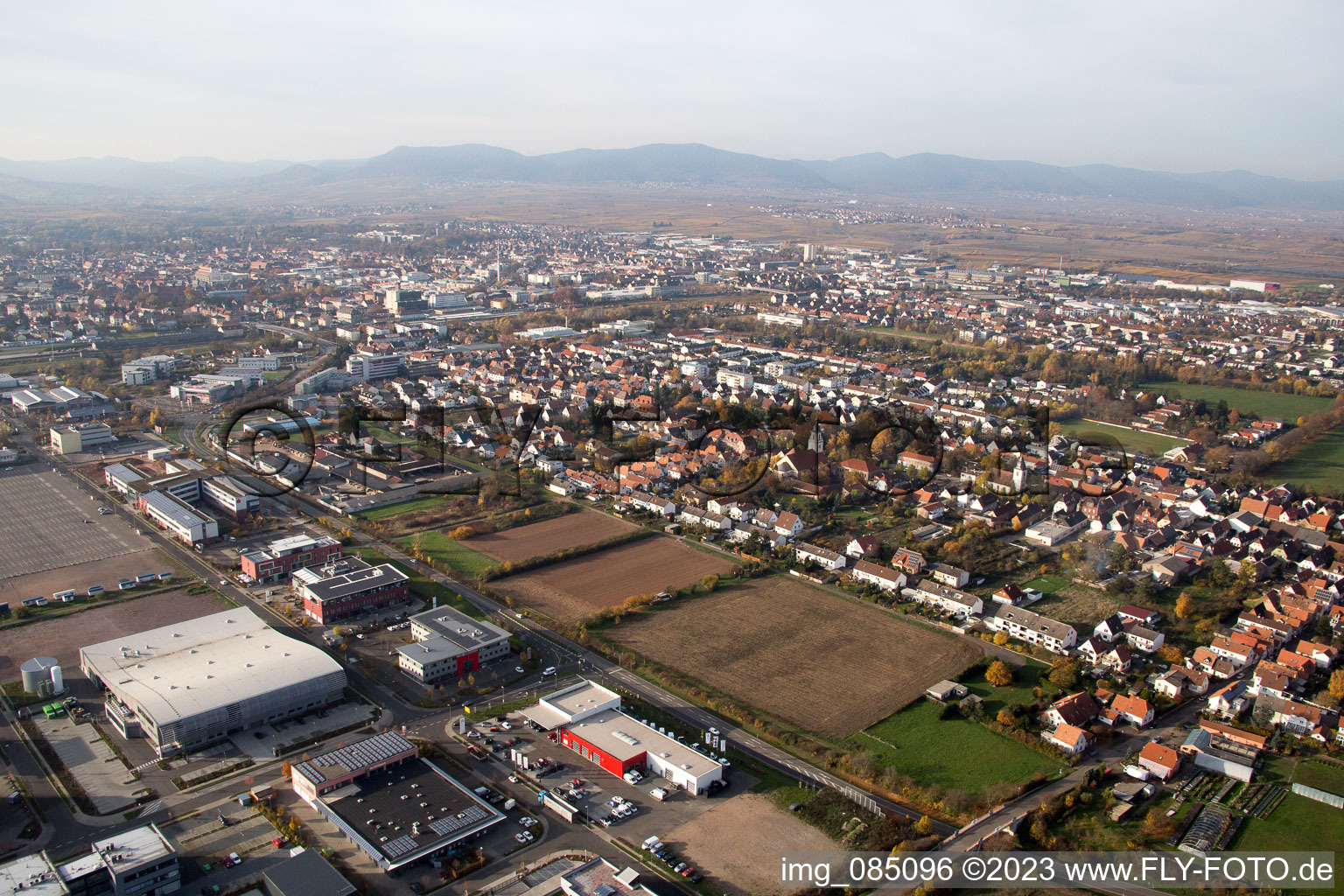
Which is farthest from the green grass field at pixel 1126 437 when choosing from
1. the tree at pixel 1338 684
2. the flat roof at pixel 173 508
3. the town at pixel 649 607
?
the flat roof at pixel 173 508

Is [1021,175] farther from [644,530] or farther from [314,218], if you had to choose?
[644,530]

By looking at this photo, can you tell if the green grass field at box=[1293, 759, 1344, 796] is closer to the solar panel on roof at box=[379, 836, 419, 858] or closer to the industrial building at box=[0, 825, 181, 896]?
the solar panel on roof at box=[379, 836, 419, 858]

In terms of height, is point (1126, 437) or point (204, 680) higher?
point (1126, 437)

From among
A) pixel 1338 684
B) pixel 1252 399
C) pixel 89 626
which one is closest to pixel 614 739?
pixel 89 626

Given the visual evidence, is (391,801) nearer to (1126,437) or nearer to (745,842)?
(745,842)

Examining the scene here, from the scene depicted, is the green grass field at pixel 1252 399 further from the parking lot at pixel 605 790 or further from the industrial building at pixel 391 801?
the industrial building at pixel 391 801

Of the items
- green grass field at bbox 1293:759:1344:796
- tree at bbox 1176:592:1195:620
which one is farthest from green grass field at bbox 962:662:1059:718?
tree at bbox 1176:592:1195:620
